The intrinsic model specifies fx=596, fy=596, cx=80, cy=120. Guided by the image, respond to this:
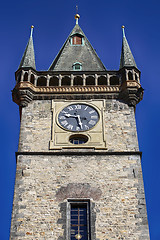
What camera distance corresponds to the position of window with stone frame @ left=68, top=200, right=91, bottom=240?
22.1 meters

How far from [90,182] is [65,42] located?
41.0 feet

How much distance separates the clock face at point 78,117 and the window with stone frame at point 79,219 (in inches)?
170

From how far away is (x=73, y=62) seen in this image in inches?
1227

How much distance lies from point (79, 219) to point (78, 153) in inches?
127

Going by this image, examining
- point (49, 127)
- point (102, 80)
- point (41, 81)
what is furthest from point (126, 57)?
point (49, 127)

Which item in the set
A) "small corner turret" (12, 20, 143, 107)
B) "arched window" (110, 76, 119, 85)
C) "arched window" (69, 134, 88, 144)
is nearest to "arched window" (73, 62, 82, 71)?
"small corner turret" (12, 20, 143, 107)

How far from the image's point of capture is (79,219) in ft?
74.5

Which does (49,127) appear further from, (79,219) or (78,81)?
(79,219)

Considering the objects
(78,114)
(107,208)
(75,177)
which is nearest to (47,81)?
(78,114)

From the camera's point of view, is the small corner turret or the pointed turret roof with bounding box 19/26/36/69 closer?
the small corner turret

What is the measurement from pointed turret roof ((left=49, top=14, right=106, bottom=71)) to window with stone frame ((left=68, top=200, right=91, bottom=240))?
9368 mm

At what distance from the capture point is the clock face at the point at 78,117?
86.9ft

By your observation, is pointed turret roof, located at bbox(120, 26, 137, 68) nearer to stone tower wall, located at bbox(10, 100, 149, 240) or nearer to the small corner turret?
the small corner turret

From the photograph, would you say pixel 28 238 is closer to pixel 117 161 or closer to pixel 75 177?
pixel 75 177
